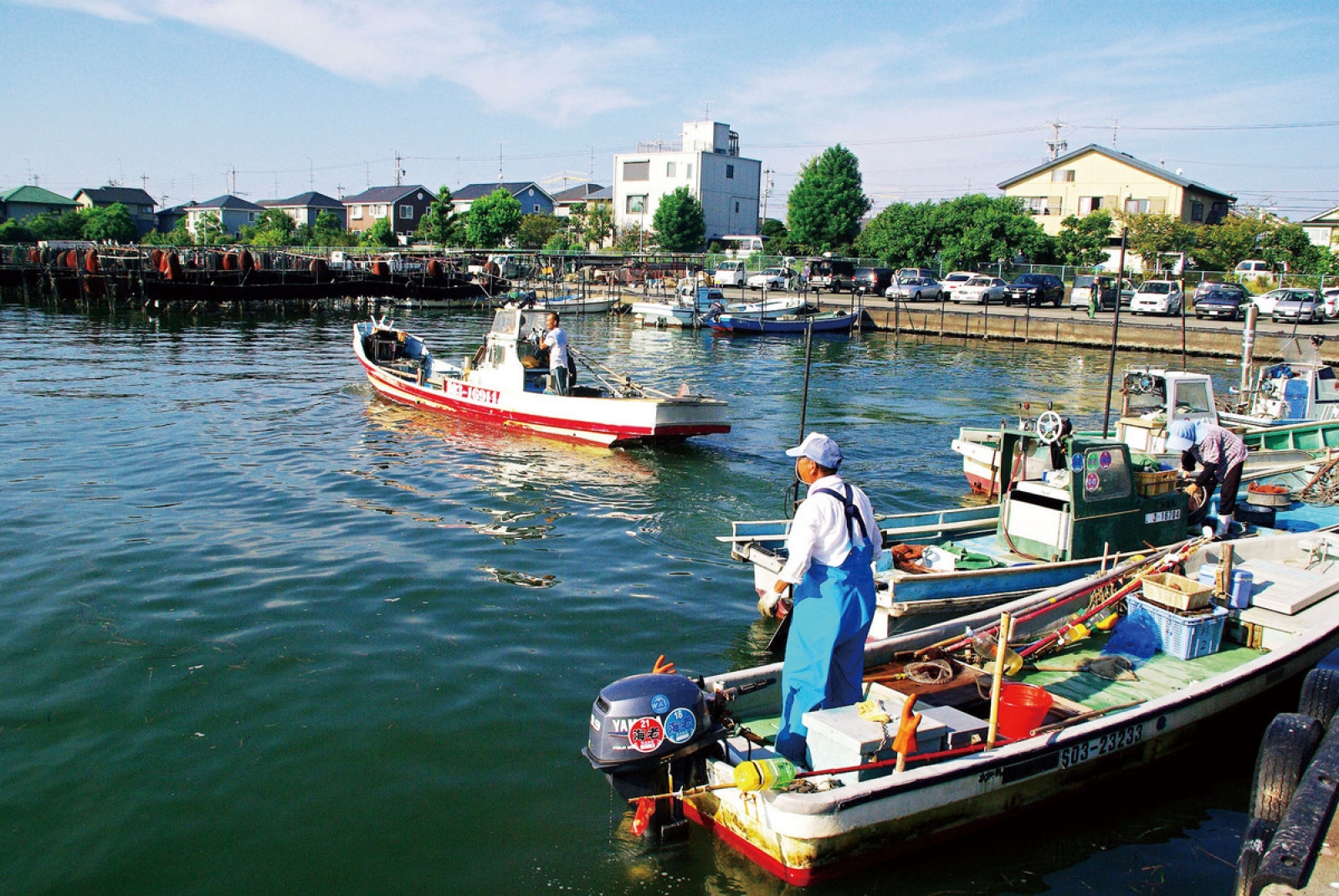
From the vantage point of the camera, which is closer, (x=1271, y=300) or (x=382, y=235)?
(x=1271, y=300)

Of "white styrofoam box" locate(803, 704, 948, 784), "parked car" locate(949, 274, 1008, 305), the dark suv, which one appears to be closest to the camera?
"white styrofoam box" locate(803, 704, 948, 784)

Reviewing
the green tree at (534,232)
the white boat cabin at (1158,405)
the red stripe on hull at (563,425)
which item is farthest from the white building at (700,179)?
the white boat cabin at (1158,405)

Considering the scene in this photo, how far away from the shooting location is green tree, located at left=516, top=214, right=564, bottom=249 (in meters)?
78.5

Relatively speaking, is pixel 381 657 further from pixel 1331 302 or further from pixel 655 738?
pixel 1331 302

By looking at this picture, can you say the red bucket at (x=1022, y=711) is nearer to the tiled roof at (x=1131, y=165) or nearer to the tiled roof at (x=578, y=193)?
the tiled roof at (x=1131, y=165)

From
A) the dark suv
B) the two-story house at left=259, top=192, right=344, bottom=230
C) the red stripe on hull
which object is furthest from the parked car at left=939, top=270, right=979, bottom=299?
the two-story house at left=259, top=192, right=344, bottom=230

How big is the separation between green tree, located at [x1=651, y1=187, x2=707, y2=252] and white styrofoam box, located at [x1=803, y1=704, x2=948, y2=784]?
231ft

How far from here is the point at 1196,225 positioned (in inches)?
2122

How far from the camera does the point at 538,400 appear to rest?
60.1 feet

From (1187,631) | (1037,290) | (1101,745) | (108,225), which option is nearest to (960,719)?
(1101,745)

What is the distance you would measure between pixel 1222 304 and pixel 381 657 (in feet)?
137

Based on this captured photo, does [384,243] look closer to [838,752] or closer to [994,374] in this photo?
[994,374]

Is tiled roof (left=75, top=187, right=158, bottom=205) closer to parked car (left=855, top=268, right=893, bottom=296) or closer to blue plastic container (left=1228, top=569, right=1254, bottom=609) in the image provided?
parked car (left=855, top=268, right=893, bottom=296)

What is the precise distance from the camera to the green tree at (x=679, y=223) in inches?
2889
